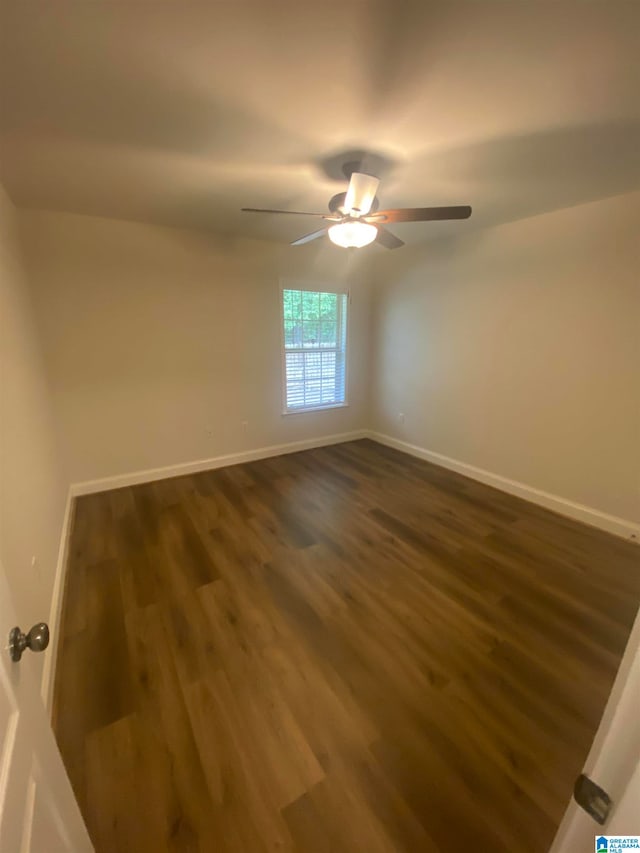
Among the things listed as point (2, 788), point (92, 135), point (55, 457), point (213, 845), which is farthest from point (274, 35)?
point (55, 457)

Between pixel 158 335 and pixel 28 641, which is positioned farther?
pixel 158 335

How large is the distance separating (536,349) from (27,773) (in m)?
3.69

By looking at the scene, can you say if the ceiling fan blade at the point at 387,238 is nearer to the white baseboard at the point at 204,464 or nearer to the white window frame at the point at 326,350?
the white window frame at the point at 326,350

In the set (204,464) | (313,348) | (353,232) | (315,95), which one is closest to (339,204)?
(353,232)

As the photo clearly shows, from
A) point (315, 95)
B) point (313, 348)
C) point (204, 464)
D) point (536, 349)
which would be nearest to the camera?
point (315, 95)

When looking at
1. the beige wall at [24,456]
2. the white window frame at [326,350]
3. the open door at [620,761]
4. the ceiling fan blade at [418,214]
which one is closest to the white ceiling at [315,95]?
the ceiling fan blade at [418,214]

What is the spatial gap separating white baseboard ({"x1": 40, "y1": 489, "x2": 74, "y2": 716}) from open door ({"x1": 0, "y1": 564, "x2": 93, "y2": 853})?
0.20 m

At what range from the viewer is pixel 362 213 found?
6.81ft

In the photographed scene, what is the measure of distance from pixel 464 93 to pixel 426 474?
3.13 metres

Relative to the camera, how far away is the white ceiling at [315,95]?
109cm

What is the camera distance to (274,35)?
115cm

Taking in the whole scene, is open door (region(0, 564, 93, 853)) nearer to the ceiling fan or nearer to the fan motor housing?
the ceiling fan

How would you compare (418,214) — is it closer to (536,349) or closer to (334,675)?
(536,349)

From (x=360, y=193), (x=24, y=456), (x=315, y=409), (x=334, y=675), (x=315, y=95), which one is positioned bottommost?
A: (x=334, y=675)
